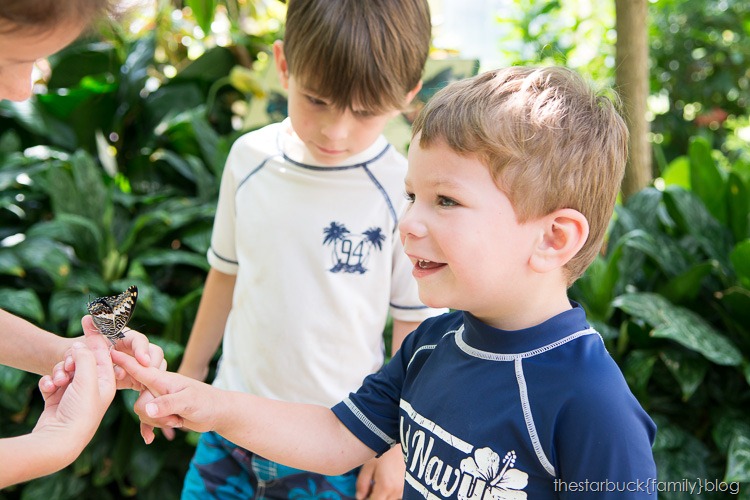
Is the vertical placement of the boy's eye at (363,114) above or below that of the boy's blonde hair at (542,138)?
below

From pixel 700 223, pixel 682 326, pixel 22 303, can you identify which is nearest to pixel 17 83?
pixel 22 303

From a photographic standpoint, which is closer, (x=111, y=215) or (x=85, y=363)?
(x=85, y=363)

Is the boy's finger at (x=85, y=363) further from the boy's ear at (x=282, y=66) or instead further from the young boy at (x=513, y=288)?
the boy's ear at (x=282, y=66)

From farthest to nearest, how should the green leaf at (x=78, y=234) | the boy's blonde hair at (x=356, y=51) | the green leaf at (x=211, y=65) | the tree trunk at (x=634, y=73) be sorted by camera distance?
the green leaf at (x=211, y=65)
the tree trunk at (x=634, y=73)
the green leaf at (x=78, y=234)
the boy's blonde hair at (x=356, y=51)

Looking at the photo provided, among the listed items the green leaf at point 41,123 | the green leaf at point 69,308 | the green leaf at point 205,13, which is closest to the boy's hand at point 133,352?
the green leaf at point 69,308

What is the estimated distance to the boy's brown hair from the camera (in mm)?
1179

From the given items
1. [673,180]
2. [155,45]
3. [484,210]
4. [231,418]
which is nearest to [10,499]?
[231,418]

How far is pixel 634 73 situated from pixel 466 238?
255 cm

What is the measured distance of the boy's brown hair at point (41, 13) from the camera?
1.18m

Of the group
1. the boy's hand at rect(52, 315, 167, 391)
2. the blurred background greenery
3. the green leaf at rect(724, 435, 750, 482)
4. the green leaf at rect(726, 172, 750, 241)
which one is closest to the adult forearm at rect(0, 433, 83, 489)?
the boy's hand at rect(52, 315, 167, 391)

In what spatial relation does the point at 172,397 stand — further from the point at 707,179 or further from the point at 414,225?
the point at 707,179

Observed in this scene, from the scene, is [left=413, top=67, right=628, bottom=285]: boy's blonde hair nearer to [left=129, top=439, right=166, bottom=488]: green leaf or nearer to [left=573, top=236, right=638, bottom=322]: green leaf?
[left=573, top=236, right=638, bottom=322]: green leaf

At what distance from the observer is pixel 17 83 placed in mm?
1349

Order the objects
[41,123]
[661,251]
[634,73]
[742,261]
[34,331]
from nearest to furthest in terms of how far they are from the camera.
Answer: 1. [34,331]
2. [742,261]
3. [661,251]
4. [634,73]
5. [41,123]
